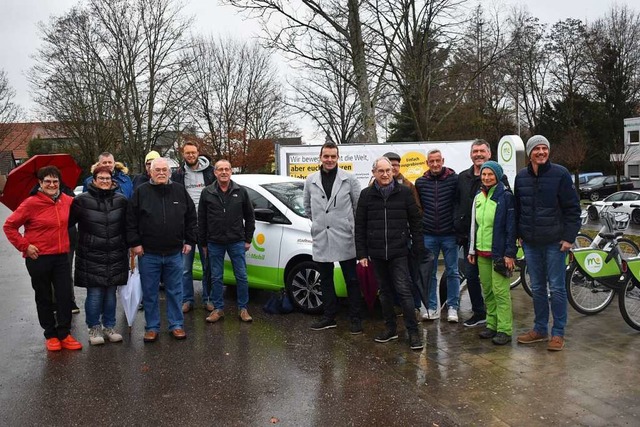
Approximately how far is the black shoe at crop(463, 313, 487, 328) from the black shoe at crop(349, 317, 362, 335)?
1.21 meters

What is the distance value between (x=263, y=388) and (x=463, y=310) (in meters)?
3.40

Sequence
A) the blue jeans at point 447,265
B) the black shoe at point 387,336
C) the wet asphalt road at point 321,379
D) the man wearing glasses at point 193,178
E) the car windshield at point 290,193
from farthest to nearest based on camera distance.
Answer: the car windshield at point 290,193, the man wearing glasses at point 193,178, the blue jeans at point 447,265, the black shoe at point 387,336, the wet asphalt road at point 321,379

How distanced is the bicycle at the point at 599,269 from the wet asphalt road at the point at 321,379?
23 cm

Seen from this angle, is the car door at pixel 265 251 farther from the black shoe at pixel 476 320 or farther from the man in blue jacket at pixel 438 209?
the black shoe at pixel 476 320

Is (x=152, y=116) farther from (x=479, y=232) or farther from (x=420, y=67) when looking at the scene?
(x=479, y=232)

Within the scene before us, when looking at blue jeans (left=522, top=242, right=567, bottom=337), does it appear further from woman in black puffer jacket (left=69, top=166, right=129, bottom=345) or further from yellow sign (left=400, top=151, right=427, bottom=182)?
yellow sign (left=400, top=151, right=427, bottom=182)

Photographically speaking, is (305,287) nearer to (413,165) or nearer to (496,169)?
(496,169)

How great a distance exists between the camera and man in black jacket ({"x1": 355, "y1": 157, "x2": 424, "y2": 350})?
5555 millimetres

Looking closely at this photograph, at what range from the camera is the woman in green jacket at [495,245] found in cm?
556

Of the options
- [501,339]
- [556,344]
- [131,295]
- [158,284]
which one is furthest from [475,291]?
[131,295]

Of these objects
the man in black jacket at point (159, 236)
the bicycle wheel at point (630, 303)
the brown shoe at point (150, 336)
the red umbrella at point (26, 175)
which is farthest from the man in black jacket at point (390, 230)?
the red umbrella at point (26, 175)

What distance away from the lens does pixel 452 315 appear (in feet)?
21.6

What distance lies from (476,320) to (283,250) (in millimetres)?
2415

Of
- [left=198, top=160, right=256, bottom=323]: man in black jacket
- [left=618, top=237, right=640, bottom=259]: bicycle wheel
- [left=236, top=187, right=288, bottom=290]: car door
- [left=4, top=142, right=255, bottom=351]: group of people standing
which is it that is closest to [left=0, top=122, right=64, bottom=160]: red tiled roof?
[left=236, top=187, right=288, bottom=290]: car door
